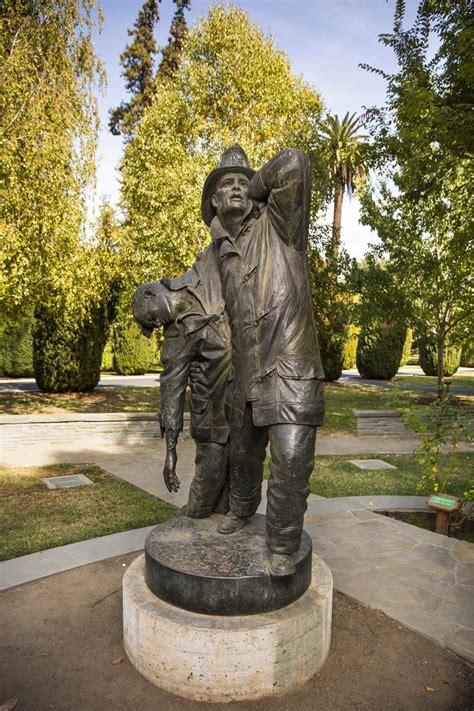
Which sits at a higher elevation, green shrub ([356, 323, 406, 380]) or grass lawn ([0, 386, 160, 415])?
green shrub ([356, 323, 406, 380])

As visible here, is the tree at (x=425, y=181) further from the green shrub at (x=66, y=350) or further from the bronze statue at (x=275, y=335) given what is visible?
the green shrub at (x=66, y=350)

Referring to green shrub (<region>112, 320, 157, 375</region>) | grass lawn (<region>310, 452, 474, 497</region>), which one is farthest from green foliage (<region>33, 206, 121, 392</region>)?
green shrub (<region>112, 320, 157, 375</region>)

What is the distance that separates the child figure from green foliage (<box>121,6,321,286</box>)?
8.44m

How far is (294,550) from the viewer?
262 cm

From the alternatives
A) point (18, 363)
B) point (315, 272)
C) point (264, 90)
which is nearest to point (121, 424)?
point (315, 272)

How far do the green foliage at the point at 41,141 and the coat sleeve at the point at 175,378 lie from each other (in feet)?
21.0

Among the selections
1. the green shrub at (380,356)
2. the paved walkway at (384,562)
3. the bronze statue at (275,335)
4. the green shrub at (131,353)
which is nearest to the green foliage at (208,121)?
the paved walkway at (384,562)

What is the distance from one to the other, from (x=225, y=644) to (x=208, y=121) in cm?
1473

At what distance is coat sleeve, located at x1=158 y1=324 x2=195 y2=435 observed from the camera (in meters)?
2.94

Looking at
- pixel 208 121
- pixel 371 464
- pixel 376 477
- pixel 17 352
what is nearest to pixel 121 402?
pixel 371 464

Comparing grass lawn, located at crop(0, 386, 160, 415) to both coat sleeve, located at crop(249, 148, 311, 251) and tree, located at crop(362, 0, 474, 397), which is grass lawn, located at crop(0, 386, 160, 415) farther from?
coat sleeve, located at crop(249, 148, 311, 251)

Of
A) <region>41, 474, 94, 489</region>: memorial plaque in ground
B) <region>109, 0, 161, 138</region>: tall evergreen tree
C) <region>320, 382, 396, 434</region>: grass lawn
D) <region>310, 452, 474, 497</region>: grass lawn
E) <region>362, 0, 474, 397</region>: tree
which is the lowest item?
<region>41, 474, 94, 489</region>: memorial plaque in ground

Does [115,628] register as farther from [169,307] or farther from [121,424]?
[121,424]

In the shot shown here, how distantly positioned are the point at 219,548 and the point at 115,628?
3.02 feet
